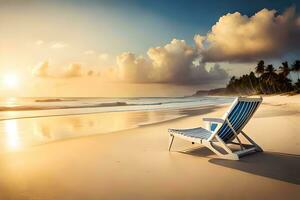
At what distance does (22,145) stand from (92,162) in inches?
117

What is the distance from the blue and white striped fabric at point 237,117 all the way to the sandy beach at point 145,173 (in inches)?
19.2

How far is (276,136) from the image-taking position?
7.04m

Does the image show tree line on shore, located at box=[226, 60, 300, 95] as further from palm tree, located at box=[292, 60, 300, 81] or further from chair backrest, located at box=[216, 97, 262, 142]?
chair backrest, located at box=[216, 97, 262, 142]

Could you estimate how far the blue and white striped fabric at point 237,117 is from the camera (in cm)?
465

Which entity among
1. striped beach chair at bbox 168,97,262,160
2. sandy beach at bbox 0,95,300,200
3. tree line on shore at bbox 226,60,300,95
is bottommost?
sandy beach at bbox 0,95,300,200

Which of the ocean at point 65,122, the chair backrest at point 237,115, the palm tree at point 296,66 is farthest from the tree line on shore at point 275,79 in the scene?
the chair backrest at point 237,115

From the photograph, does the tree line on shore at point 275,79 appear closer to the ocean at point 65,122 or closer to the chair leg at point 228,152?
the ocean at point 65,122

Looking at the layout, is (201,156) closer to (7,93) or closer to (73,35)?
(73,35)

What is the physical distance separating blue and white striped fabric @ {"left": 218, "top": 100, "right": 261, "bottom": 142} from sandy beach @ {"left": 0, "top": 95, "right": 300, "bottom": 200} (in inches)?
19.2

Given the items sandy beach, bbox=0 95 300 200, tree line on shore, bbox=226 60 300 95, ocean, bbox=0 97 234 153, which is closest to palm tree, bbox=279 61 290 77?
tree line on shore, bbox=226 60 300 95

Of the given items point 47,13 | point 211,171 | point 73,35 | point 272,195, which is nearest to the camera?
point 272,195


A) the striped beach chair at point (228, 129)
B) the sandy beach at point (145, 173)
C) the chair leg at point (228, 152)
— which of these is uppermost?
the striped beach chair at point (228, 129)

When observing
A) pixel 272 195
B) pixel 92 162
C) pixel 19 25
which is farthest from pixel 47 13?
pixel 272 195

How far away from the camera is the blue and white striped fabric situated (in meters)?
4.65
